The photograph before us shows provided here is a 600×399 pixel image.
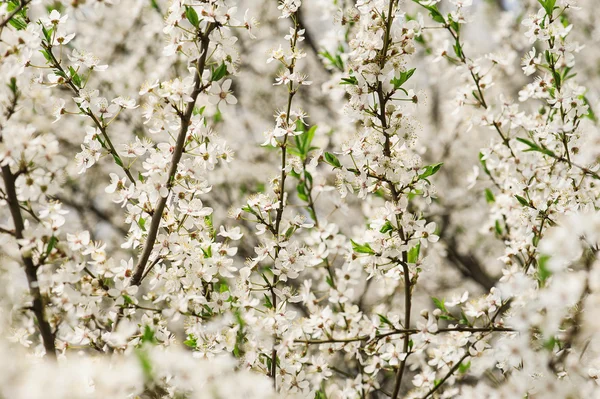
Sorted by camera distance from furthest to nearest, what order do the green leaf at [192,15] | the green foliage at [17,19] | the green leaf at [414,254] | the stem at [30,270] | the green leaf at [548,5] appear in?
the green leaf at [548,5] → the green leaf at [414,254] → the green foliage at [17,19] → the green leaf at [192,15] → the stem at [30,270]

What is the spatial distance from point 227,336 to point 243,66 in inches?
230

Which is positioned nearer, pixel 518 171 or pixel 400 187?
pixel 400 187

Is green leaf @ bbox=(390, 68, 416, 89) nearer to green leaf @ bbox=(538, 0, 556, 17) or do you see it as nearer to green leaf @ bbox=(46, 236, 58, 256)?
green leaf @ bbox=(538, 0, 556, 17)

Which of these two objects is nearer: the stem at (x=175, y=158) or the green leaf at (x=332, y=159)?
the stem at (x=175, y=158)

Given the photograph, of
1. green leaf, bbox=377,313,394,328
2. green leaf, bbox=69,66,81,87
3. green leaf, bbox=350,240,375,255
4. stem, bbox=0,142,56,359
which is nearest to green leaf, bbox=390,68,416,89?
green leaf, bbox=350,240,375,255

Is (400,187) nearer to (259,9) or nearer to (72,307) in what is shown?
(72,307)

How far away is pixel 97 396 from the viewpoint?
1732 mm

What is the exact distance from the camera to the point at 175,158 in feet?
7.72

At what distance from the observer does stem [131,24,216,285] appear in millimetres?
2291

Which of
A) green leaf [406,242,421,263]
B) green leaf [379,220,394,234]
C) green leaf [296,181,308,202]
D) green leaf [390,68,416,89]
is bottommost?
green leaf [296,181,308,202]

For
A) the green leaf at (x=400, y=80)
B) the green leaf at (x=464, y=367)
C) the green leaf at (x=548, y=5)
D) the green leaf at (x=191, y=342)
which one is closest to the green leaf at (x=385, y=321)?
the green leaf at (x=464, y=367)

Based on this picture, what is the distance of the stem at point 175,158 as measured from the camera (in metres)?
2.29

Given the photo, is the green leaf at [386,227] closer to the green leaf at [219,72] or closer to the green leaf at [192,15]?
the green leaf at [219,72]

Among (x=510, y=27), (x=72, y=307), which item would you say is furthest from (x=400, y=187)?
(x=510, y=27)
